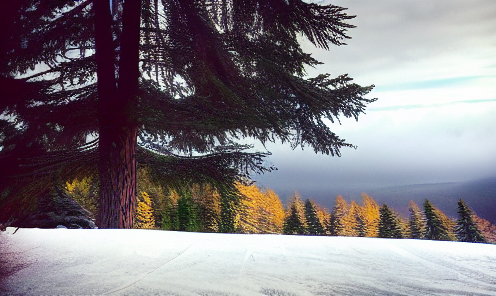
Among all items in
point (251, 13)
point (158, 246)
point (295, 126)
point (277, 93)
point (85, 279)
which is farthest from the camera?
point (295, 126)

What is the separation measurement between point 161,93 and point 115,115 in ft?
2.17

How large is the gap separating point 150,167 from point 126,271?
3117 millimetres

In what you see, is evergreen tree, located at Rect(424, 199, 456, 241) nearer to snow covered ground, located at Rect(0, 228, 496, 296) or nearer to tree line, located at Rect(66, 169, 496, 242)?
tree line, located at Rect(66, 169, 496, 242)

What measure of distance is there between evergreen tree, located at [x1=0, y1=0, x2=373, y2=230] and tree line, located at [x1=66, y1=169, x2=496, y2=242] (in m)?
0.23

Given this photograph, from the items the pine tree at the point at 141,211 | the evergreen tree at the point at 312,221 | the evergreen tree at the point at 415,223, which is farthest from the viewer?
the evergreen tree at the point at 312,221

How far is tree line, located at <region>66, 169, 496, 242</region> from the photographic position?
3.73 metres

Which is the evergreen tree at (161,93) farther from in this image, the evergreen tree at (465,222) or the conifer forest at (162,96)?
the evergreen tree at (465,222)

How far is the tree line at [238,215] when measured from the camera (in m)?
3.73

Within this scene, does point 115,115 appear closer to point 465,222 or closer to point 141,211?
point 141,211

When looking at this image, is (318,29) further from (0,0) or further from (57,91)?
(57,91)

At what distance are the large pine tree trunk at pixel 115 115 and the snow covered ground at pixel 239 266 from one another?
5.21 feet

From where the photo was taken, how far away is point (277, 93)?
3623 mm

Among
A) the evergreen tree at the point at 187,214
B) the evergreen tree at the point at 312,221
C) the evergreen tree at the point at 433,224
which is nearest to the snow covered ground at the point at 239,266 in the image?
Result: the evergreen tree at the point at 187,214

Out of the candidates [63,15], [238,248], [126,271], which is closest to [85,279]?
[126,271]
